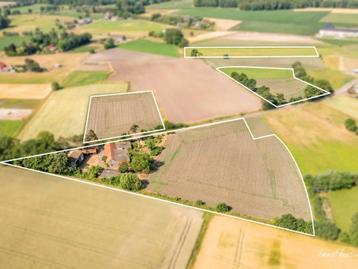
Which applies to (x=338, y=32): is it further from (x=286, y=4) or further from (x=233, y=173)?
(x=233, y=173)

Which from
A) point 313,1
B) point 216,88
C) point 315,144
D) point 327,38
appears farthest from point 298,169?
point 313,1

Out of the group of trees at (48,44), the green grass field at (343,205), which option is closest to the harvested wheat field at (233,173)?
the green grass field at (343,205)

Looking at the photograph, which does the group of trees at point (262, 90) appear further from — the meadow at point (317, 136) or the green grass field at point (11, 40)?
the green grass field at point (11, 40)

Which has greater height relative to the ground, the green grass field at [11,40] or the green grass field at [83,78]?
the green grass field at [83,78]

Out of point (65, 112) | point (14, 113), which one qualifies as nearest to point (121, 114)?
point (65, 112)

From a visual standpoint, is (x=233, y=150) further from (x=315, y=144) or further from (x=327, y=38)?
(x=327, y=38)

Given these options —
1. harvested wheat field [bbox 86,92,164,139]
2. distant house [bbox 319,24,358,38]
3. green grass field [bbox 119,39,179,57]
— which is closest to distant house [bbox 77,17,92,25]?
green grass field [bbox 119,39,179,57]

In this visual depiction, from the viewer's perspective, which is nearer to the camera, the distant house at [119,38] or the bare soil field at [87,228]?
the bare soil field at [87,228]

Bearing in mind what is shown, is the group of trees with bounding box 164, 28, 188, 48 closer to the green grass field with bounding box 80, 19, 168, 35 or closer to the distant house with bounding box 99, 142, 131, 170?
the green grass field with bounding box 80, 19, 168, 35
